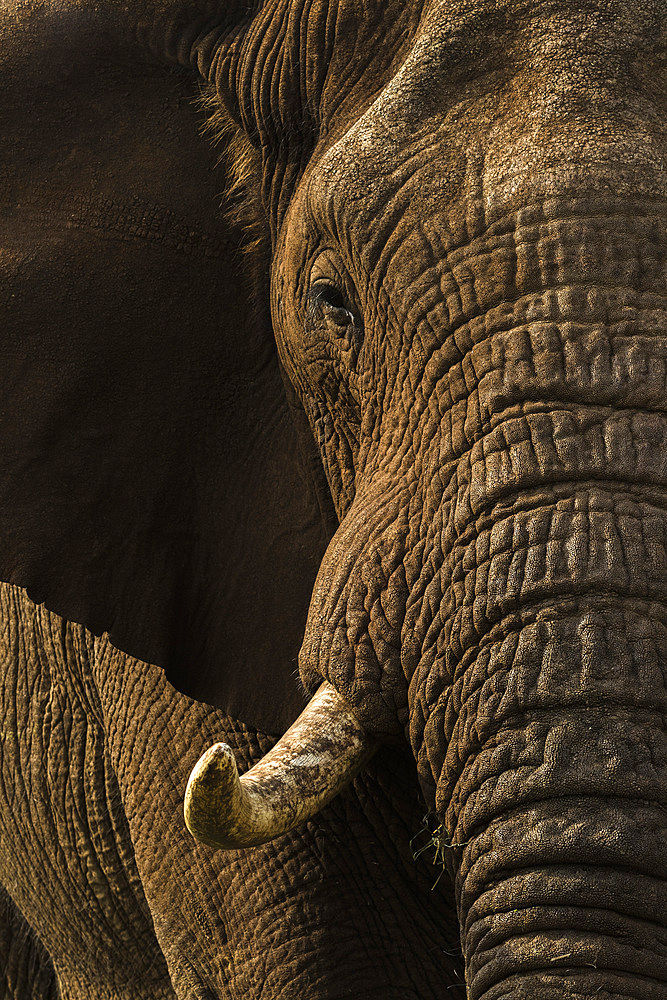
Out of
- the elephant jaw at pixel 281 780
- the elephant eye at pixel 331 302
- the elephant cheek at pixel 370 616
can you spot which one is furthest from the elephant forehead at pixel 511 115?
the elephant jaw at pixel 281 780

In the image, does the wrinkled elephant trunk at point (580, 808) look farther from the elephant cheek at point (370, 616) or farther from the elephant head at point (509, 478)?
the elephant cheek at point (370, 616)

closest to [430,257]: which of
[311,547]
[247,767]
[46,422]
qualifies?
[311,547]

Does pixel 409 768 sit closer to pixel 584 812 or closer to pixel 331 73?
pixel 584 812

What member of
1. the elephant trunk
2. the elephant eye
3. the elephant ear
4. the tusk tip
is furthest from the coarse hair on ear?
the tusk tip

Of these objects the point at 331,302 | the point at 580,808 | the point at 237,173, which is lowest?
the point at 580,808

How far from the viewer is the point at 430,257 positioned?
6.97 feet

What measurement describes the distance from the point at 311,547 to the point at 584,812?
1.06m

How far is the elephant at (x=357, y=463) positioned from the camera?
186 cm

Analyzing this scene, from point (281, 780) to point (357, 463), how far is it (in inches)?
23.5

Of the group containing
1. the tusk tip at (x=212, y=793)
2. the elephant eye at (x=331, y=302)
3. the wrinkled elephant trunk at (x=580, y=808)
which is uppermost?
the elephant eye at (x=331, y=302)

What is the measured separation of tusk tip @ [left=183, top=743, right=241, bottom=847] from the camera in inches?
71.4

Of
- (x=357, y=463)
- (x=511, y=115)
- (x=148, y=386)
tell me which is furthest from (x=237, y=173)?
(x=511, y=115)

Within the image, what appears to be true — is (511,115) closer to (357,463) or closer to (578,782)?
(357,463)

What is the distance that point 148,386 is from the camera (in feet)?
9.20
